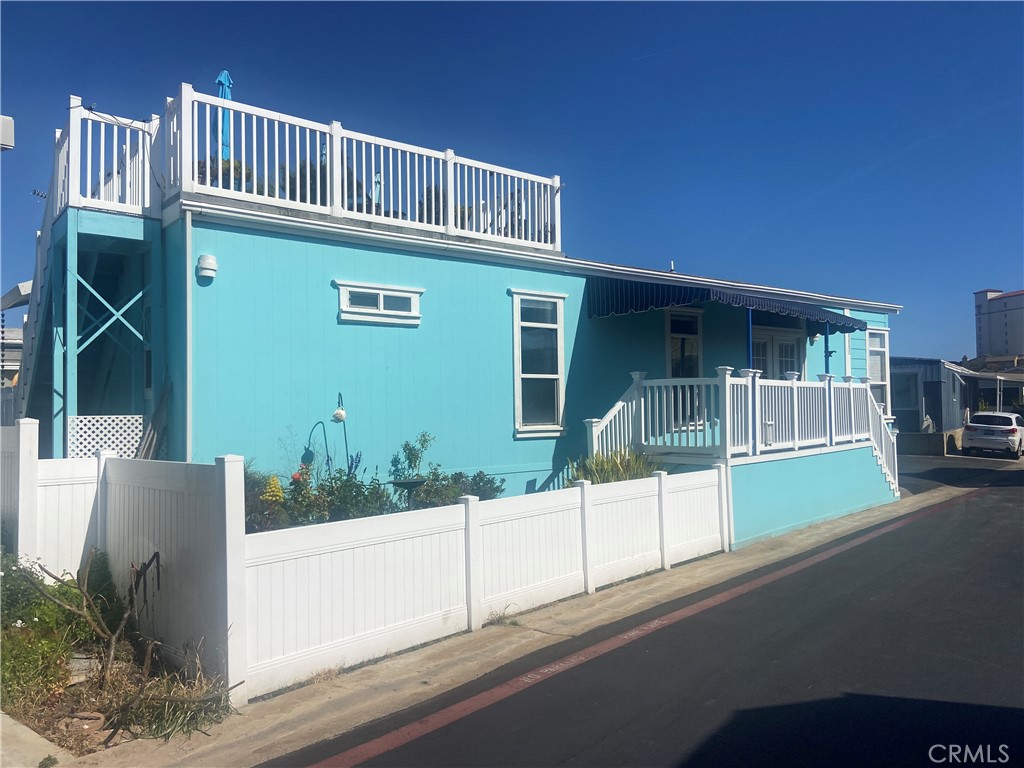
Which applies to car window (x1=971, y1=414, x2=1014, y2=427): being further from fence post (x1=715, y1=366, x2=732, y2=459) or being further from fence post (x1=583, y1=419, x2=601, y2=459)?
fence post (x1=583, y1=419, x2=601, y2=459)

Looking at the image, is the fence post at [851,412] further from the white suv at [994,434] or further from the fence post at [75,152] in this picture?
the white suv at [994,434]

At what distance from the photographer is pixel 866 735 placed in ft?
15.6

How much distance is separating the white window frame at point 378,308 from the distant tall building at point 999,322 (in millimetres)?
54393

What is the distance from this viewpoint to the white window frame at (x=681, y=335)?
46.1 ft

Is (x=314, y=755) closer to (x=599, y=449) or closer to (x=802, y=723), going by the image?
(x=802, y=723)

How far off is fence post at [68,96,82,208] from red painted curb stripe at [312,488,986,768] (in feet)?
22.0

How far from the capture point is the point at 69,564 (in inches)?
281

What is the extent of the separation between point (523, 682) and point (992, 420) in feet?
91.7

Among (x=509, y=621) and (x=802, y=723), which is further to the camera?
(x=509, y=621)

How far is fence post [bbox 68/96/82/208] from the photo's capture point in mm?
8445

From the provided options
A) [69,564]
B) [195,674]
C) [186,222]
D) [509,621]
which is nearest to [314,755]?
[195,674]

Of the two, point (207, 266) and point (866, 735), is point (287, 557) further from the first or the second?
point (866, 735)

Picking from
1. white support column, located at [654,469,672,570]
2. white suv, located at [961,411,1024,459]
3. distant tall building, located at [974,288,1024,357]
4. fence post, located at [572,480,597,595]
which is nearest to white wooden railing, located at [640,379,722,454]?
white support column, located at [654,469,672,570]

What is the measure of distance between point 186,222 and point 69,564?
3.62 metres
